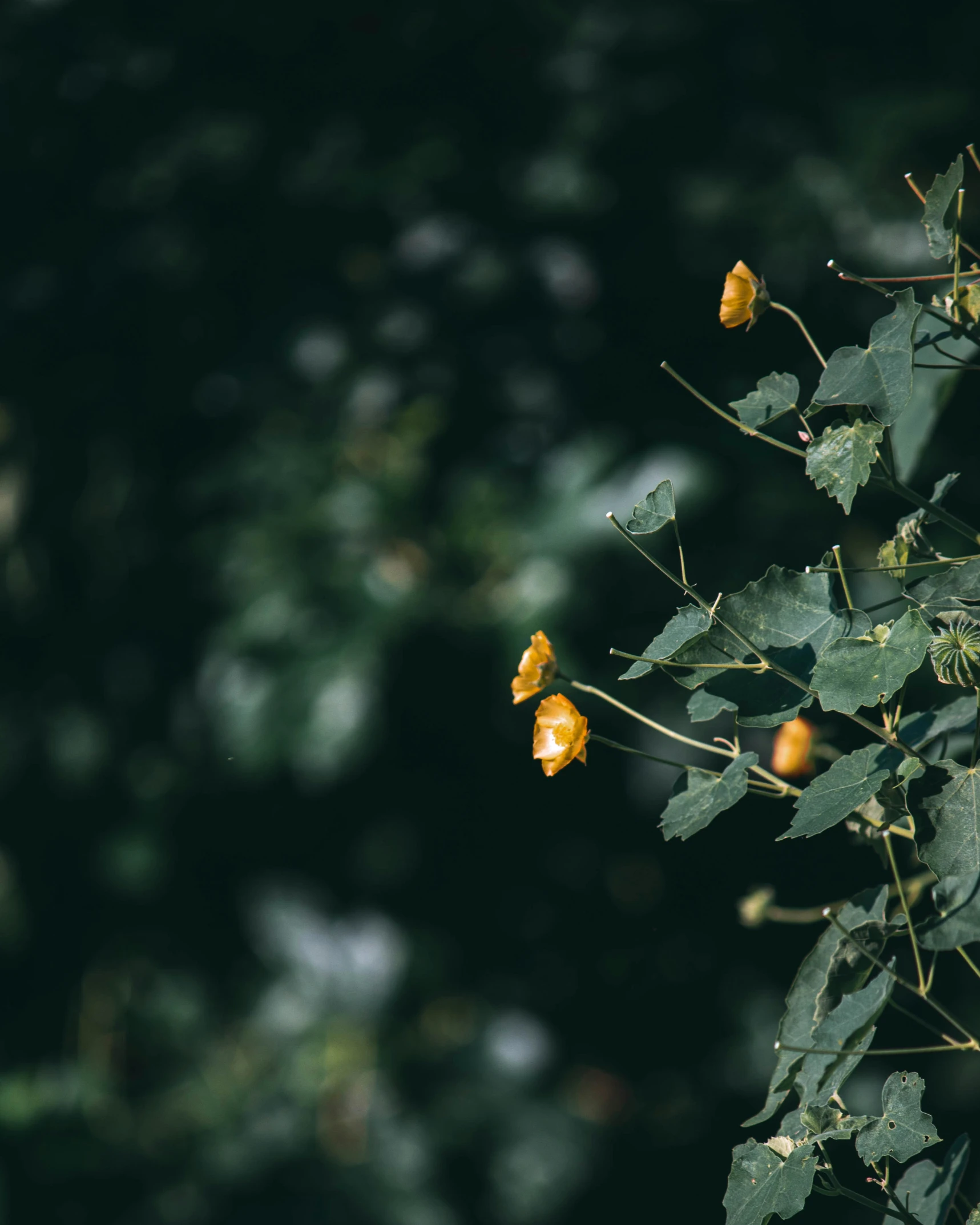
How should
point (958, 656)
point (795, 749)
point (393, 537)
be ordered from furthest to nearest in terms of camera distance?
point (393, 537), point (795, 749), point (958, 656)

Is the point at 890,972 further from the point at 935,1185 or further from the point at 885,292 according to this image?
the point at 885,292

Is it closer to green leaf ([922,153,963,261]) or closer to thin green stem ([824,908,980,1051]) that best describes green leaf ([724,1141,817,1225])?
thin green stem ([824,908,980,1051])

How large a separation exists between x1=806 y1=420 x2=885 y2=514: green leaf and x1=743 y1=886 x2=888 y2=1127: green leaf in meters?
0.12

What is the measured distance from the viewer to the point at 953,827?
0.32m

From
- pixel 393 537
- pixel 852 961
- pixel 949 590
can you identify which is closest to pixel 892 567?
pixel 949 590

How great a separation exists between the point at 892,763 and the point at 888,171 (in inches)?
49.5

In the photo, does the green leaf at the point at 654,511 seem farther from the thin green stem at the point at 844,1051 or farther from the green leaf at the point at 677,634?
the thin green stem at the point at 844,1051

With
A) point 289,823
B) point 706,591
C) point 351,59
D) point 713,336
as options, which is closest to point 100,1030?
point 289,823

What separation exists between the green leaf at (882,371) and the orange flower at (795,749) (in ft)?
0.53

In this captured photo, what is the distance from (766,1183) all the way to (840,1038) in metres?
0.05

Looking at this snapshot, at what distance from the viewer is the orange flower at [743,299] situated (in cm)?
39

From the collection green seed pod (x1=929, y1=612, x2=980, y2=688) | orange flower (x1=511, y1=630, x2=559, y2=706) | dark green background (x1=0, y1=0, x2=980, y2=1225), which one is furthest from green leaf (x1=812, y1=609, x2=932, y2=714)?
dark green background (x1=0, y1=0, x2=980, y2=1225)

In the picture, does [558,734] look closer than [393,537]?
Yes

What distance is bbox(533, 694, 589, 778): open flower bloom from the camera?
14.6 inches
